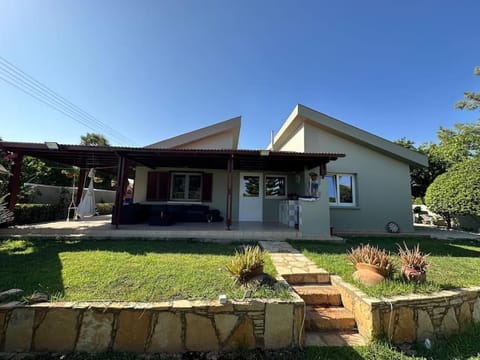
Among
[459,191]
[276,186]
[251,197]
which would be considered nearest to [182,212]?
[251,197]

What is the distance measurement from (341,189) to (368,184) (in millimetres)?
1157

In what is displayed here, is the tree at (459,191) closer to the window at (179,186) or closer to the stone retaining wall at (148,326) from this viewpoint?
the stone retaining wall at (148,326)

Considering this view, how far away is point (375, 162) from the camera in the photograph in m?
8.98

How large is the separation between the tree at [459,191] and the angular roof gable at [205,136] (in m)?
9.89

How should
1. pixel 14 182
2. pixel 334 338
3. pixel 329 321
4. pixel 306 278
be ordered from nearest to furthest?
pixel 334 338, pixel 329 321, pixel 306 278, pixel 14 182

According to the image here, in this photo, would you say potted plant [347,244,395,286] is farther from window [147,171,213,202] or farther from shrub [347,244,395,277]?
window [147,171,213,202]

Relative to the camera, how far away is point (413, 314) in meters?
2.71

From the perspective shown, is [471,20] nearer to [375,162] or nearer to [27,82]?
[375,162]

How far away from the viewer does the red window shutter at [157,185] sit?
31.0 feet

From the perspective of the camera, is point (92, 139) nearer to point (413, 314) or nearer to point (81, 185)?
point (81, 185)

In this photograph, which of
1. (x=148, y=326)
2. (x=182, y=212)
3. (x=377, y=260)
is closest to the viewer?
(x=148, y=326)

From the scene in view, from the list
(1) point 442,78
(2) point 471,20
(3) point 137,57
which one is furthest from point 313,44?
(3) point 137,57

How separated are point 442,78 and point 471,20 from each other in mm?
2717

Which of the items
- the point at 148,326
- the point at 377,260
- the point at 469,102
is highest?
the point at 469,102
